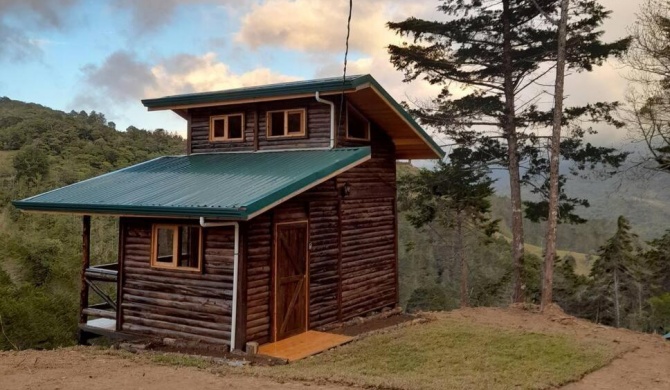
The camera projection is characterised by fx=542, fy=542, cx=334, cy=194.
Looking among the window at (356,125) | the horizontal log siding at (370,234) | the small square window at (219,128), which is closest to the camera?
the horizontal log siding at (370,234)

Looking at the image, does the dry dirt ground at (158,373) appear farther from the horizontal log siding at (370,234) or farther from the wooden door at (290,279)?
the horizontal log siding at (370,234)

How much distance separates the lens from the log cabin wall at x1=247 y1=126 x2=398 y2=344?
11133mm

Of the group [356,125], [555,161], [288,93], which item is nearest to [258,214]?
[288,93]

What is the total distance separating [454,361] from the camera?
10188 mm

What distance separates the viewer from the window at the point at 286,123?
45.0 ft

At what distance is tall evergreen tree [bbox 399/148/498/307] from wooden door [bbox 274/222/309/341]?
10764 mm

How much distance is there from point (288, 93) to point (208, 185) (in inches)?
127

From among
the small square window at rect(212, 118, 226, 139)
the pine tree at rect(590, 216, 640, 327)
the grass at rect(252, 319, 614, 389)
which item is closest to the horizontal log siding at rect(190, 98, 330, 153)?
the small square window at rect(212, 118, 226, 139)

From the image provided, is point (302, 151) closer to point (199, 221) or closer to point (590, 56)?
point (199, 221)

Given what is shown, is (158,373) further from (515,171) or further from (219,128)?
(515,171)

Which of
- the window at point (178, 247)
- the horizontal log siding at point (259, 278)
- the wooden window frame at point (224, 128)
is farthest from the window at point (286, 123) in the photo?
the window at point (178, 247)

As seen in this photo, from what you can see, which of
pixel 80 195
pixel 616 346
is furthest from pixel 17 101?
pixel 616 346

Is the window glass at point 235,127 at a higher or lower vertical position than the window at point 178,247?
higher

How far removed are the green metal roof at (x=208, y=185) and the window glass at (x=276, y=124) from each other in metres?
0.67
